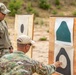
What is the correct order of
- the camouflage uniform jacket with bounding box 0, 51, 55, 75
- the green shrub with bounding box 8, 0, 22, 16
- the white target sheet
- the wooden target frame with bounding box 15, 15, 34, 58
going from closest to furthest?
the camouflage uniform jacket with bounding box 0, 51, 55, 75, the white target sheet, the wooden target frame with bounding box 15, 15, 34, 58, the green shrub with bounding box 8, 0, 22, 16

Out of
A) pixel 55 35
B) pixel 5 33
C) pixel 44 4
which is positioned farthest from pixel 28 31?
pixel 44 4

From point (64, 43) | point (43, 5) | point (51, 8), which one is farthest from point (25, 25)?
point (51, 8)

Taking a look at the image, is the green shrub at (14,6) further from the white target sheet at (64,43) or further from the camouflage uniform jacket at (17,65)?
the camouflage uniform jacket at (17,65)

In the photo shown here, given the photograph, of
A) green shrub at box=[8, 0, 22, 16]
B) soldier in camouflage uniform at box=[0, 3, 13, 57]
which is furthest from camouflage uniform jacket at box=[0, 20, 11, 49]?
green shrub at box=[8, 0, 22, 16]

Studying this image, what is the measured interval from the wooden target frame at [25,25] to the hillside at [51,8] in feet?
76.8

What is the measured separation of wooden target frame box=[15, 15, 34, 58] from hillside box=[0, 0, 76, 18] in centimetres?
2340

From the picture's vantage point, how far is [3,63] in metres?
3.85

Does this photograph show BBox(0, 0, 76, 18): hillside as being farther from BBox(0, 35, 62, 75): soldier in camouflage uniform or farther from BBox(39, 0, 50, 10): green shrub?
BBox(0, 35, 62, 75): soldier in camouflage uniform

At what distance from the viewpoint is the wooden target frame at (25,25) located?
7400mm

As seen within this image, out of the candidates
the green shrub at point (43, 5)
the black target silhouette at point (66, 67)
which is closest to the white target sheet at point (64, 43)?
the black target silhouette at point (66, 67)

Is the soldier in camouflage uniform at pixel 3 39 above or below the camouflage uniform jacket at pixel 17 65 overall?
above

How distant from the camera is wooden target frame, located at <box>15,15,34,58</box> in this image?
7400mm

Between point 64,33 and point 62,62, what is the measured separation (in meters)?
0.44

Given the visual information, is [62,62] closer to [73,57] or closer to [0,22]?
[73,57]
